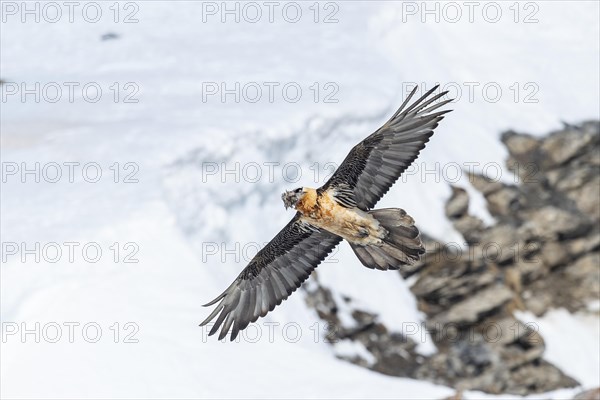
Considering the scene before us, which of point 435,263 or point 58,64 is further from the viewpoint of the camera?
point 58,64

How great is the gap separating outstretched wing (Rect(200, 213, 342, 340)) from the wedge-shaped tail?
3.75 feet

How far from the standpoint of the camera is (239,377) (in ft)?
48.0

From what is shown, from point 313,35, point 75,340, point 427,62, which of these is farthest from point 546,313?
point 75,340

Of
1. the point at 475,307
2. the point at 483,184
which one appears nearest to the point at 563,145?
the point at 483,184

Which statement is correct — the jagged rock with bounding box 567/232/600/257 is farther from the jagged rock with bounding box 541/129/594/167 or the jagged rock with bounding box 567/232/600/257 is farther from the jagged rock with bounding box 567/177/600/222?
the jagged rock with bounding box 541/129/594/167

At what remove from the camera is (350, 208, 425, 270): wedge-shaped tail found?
10273 mm

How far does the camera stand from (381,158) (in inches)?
431

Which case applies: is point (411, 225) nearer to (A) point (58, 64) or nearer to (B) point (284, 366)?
(B) point (284, 366)

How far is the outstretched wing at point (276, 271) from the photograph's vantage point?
11383 mm

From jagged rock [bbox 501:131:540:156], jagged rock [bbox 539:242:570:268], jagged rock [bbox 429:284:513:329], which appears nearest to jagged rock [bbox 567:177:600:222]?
jagged rock [bbox 539:242:570:268]

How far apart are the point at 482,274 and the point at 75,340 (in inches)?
353

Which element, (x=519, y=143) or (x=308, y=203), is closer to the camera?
(x=308, y=203)

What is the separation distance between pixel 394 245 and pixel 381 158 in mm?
1021

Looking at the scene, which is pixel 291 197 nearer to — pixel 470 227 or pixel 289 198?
pixel 289 198
